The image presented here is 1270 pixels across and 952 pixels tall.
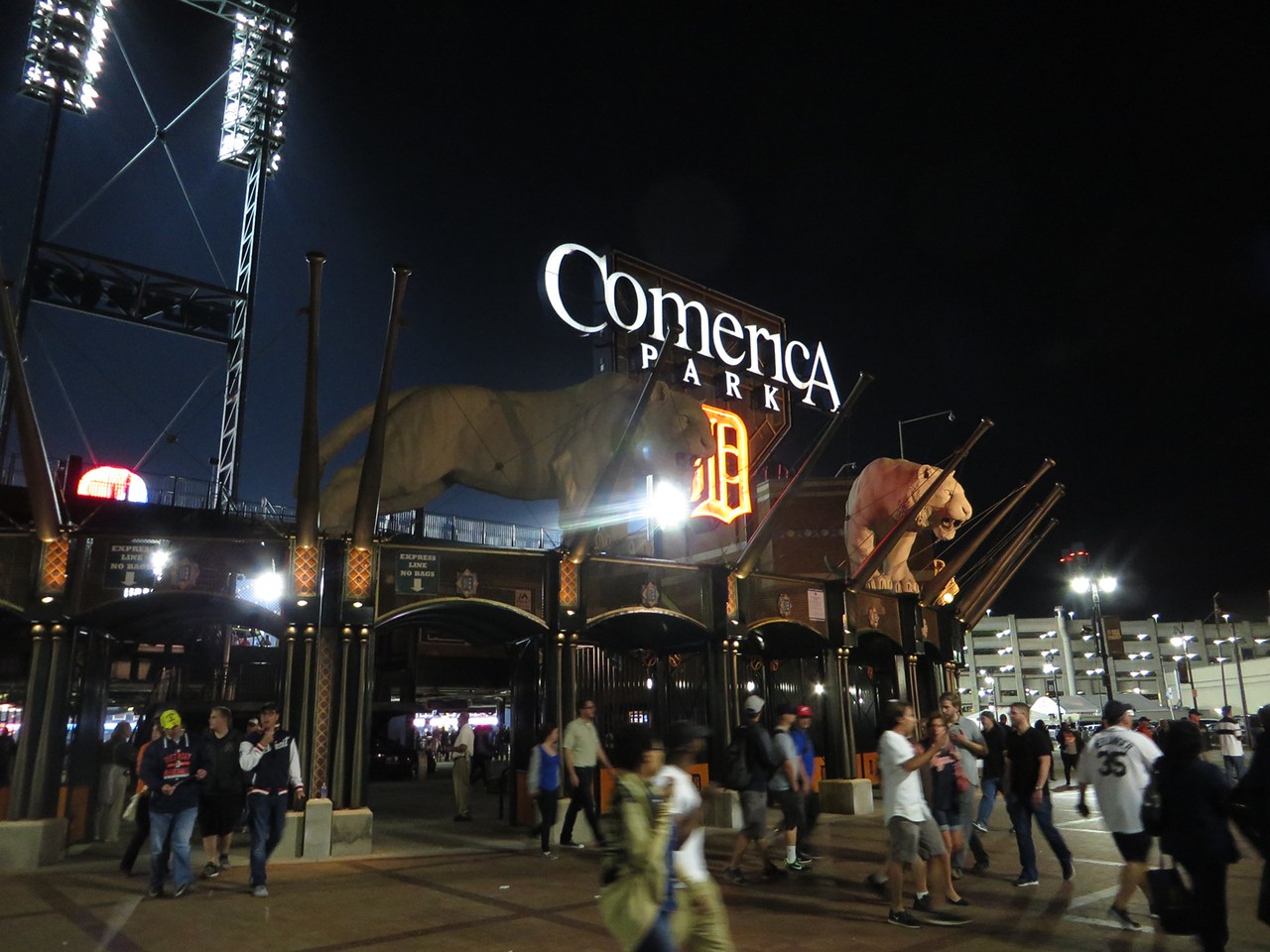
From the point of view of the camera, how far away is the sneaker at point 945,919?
24.6 ft

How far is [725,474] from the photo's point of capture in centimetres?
2456

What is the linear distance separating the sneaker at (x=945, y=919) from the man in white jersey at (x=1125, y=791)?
1180mm

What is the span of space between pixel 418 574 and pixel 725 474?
13.2 m

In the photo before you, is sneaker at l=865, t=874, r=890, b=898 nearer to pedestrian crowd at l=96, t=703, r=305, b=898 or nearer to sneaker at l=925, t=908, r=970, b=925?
sneaker at l=925, t=908, r=970, b=925

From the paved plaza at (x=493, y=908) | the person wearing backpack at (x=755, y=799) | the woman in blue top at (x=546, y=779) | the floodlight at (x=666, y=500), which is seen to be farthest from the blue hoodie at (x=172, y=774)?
the floodlight at (x=666, y=500)

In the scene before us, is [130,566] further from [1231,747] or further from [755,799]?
[1231,747]

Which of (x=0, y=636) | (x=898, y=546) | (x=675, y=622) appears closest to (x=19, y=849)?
(x=0, y=636)

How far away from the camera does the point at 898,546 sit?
21.5 meters

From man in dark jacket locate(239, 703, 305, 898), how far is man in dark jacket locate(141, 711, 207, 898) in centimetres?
55

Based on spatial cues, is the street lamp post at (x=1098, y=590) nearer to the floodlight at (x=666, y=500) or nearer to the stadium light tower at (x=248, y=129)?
the floodlight at (x=666, y=500)

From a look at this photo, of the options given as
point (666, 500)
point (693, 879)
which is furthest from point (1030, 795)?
point (666, 500)

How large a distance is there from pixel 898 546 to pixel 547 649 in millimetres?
10941

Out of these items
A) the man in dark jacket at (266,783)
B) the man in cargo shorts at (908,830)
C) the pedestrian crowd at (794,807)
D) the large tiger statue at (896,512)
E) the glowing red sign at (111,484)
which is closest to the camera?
the pedestrian crowd at (794,807)

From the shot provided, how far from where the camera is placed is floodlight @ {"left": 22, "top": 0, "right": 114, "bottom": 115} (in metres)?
25.6
